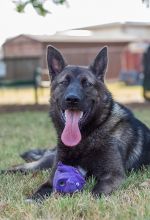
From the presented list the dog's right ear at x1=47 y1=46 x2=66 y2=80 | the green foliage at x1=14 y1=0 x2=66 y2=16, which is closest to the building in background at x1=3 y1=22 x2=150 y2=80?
the green foliage at x1=14 y1=0 x2=66 y2=16

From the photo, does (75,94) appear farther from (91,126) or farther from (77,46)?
(77,46)

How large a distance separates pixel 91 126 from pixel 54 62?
763 mm

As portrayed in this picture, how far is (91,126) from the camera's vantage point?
5.13m

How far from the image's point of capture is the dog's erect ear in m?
5.18

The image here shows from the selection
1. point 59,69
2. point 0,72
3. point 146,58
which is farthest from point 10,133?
point 0,72

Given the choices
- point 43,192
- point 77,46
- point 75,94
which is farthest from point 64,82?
point 77,46

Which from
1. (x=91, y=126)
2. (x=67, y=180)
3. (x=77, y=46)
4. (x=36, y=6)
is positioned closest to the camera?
A: (x=67, y=180)

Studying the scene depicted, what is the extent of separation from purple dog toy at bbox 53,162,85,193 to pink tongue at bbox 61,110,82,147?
25 cm

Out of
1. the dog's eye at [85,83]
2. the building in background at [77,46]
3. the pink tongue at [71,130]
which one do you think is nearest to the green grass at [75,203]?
the pink tongue at [71,130]

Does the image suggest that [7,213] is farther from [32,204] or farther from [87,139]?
[87,139]

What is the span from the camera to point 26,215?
12.5ft

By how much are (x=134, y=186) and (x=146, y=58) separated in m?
15.1

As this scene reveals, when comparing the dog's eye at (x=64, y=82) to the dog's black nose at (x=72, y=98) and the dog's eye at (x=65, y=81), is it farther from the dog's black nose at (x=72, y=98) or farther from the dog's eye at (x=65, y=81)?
the dog's black nose at (x=72, y=98)

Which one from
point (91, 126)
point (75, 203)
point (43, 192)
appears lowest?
point (43, 192)
